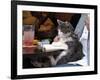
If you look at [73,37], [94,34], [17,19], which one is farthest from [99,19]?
[17,19]

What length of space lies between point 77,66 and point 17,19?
0.68 m

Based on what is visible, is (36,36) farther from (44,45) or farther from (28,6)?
(28,6)

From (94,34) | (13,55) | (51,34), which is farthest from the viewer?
(94,34)

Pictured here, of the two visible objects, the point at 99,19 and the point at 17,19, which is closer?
the point at 17,19

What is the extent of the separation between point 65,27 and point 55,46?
19cm

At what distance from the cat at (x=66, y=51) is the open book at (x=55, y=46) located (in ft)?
0.09

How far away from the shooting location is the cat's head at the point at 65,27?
192cm

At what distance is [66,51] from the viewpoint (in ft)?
6.36

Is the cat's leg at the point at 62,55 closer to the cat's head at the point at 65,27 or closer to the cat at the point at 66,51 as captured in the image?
the cat at the point at 66,51

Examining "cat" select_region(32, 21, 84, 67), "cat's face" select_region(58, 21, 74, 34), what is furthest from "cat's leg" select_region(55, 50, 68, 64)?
"cat's face" select_region(58, 21, 74, 34)

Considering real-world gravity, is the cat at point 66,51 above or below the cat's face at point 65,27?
below

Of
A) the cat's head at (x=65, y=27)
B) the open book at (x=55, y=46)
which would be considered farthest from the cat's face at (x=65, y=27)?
the open book at (x=55, y=46)

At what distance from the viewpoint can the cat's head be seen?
1923 millimetres

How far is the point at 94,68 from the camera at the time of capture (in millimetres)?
2035
